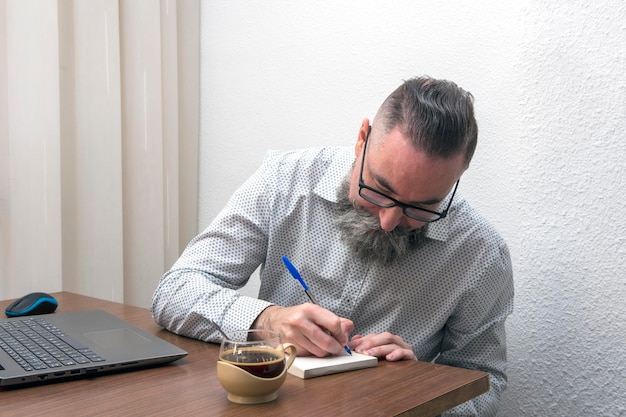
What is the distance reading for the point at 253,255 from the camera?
155cm

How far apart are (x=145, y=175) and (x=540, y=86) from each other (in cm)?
135

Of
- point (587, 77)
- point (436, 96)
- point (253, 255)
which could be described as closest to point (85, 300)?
point (253, 255)

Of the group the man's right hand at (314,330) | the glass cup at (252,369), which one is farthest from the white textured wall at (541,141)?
Answer: the glass cup at (252,369)

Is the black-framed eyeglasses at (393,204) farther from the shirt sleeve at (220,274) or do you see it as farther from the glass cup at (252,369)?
the glass cup at (252,369)

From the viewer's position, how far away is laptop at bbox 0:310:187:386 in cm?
99

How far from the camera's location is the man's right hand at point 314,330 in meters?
1.12

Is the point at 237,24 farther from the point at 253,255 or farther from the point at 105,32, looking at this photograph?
the point at 253,255

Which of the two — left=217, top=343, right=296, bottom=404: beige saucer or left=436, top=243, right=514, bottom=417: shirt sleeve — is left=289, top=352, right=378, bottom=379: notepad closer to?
left=217, top=343, right=296, bottom=404: beige saucer

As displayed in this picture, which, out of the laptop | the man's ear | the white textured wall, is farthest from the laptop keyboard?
the white textured wall

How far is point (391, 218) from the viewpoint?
1335 millimetres

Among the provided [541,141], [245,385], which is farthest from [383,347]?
[541,141]

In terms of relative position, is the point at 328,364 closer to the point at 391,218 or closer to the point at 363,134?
the point at 391,218

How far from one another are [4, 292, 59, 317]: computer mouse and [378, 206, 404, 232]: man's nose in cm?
75

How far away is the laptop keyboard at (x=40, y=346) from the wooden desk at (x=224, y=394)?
0.18ft
